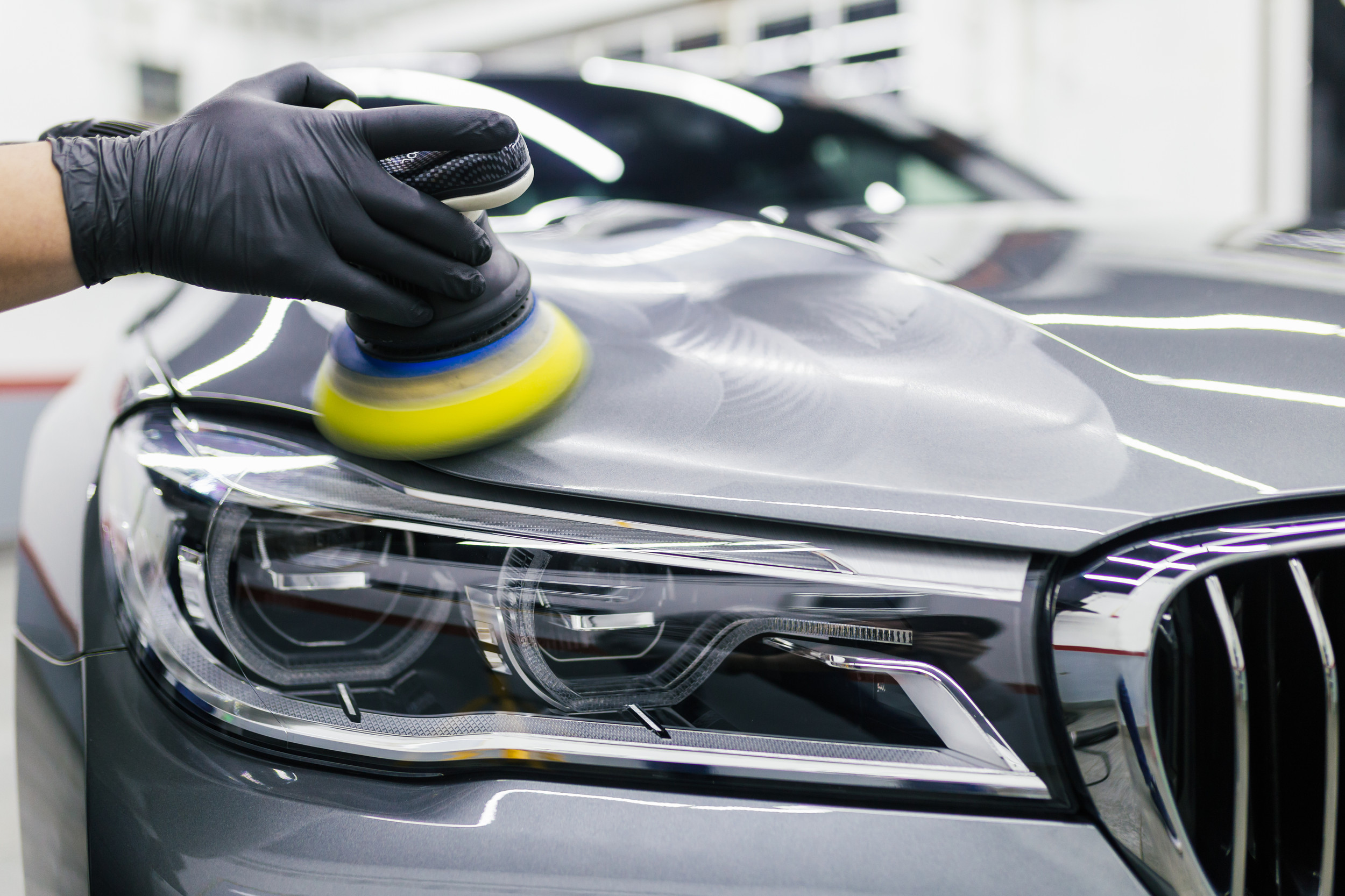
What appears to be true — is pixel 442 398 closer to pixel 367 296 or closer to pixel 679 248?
pixel 367 296

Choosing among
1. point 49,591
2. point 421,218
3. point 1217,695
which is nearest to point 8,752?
point 49,591

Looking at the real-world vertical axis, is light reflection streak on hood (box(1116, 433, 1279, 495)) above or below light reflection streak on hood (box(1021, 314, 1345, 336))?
below

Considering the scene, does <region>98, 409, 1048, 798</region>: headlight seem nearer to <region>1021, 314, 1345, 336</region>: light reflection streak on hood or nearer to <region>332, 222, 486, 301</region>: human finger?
<region>332, 222, 486, 301</region>: human finger

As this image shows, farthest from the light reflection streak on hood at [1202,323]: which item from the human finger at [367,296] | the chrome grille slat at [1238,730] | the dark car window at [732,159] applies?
the dark car window at [732,159]

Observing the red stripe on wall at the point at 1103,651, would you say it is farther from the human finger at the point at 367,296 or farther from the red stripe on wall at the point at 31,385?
the red stripe on wall at the point at 31,385

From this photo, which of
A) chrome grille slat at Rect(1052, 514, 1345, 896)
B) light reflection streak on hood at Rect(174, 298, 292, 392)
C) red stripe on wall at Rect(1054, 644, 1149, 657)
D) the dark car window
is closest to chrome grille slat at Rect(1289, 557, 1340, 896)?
chrome grille slat at Rect(1052, 514, 1345, 896)

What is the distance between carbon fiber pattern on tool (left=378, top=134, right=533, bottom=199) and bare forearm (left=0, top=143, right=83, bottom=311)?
0.33 m

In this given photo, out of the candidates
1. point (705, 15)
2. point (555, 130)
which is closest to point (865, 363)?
point (555, 130)

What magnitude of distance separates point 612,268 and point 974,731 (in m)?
0.72

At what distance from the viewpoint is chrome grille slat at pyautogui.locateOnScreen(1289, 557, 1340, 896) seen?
0.70 metres

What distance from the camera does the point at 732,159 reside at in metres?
2.10

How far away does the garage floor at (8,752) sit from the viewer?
1.27 metres

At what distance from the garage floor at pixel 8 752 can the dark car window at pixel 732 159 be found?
1.31 m

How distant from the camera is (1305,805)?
0.76 metres
